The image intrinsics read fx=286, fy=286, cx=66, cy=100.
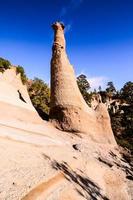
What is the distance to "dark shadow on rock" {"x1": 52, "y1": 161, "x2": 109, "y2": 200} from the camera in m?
17.1

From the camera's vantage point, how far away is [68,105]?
98.0 feet

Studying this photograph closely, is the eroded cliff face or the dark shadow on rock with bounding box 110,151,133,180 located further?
the eroded cliff face

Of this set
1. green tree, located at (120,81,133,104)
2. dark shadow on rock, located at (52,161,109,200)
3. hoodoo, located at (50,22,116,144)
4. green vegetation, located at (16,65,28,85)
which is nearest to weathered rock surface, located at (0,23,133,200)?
dark shadow on rock, located at (52,161,109,200)

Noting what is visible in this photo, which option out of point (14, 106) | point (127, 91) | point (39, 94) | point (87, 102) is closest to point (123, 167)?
point (14, 106)

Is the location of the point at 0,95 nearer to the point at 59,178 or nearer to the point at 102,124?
the point at 102,124

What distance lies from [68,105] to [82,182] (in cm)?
1256

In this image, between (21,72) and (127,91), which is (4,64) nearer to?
(21,72)

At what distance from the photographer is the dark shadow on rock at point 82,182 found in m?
17.1

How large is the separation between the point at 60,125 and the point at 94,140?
3930 millimetres

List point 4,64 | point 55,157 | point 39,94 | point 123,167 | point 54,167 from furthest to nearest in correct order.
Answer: point 39,94 → point 4,64 → point 123,167 → point 55,157 → point 54,167

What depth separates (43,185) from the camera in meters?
14.7

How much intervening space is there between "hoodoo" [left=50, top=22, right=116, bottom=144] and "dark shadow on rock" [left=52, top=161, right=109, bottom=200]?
9735 mm

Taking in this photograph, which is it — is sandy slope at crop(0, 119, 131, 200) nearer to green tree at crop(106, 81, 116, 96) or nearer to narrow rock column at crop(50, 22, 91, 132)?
narrow rock column at crop(50, 22, 91, 132)

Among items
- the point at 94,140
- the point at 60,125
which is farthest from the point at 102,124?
the point at 60,125
